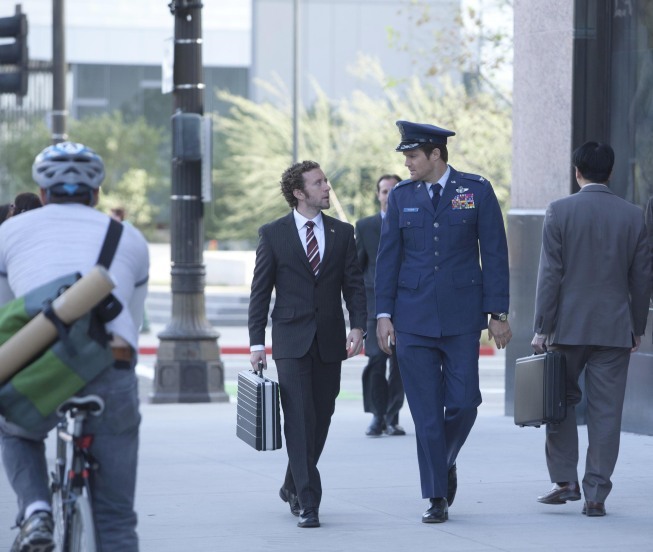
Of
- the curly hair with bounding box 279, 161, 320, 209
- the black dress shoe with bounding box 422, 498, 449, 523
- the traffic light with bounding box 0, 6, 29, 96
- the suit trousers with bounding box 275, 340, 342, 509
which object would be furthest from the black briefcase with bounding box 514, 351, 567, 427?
the traffic light with bounding box 0, 6, 29, 96

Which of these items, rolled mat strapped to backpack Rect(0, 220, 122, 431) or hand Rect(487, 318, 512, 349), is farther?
hand Rect(487, 318, 512, 349)

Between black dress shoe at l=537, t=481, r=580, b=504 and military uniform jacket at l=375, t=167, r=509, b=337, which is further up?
military uniform jacket at l=375, t=167, r=509, b=337

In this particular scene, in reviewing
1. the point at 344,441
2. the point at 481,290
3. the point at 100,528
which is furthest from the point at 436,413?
the point at 344,441

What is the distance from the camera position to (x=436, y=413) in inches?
305

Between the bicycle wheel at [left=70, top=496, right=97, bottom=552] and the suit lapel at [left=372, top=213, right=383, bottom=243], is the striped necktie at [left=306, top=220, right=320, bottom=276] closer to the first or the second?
the bicycle wheel at [left=70, top=496, right=97, bottom=552]

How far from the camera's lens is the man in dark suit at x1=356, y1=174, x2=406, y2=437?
11.8 m

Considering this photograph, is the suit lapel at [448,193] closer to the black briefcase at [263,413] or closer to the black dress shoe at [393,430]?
the black briefcase at [263,413]

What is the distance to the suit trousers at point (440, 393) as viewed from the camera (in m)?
7.67

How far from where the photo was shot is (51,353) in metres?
4.91

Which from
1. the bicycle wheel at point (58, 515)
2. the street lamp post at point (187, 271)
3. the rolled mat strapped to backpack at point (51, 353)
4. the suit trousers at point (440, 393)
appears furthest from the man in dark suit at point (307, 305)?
the street lamp post at point (187, 271)

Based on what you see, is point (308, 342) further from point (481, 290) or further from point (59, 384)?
point (59, 384)

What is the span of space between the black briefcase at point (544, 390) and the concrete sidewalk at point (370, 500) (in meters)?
0.52

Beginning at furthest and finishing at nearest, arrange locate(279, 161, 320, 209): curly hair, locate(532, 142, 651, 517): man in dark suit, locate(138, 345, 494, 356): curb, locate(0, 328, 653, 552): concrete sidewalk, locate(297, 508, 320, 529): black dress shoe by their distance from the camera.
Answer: locate(138, 345, 494, 356): curb, locate(279, 161, 320, 209): curly hair, locate(532, 142, 651, 517): man in dark suit, locate(297, 508, 320, 529): black dress shoe, locate(0, 328, 653, 552): concrete sidewalk

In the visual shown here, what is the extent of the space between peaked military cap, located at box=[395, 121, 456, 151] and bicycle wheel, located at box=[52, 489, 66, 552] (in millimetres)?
3133
